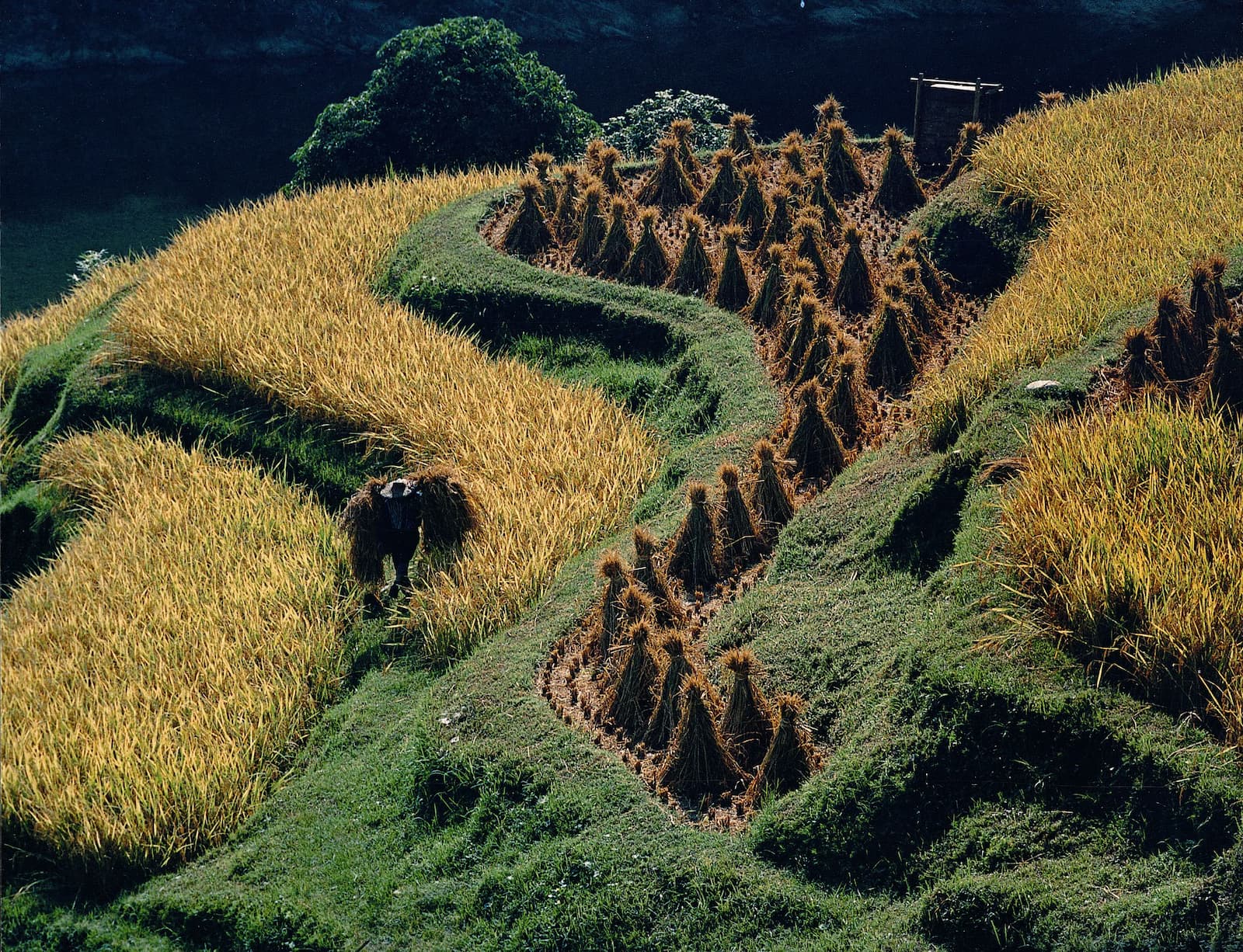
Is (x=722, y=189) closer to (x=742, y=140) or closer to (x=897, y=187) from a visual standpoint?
(x=742, y=140)

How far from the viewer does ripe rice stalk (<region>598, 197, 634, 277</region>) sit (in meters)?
12.9

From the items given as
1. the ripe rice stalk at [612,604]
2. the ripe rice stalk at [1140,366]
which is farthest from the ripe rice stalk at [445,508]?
the ripe rice stalk at [1140,366]

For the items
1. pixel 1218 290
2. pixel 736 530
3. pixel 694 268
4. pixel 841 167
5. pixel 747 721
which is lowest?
pixel 747 721

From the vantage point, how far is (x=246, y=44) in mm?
29859

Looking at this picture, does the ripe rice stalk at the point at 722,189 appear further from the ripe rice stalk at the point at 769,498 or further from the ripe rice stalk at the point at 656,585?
the ripe rice stalk at the point at 656,585

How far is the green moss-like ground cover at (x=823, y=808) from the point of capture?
5.11 metres

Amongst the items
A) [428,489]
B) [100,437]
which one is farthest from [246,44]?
[428,489]

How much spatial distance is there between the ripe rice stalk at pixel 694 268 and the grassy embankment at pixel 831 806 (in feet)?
14.0

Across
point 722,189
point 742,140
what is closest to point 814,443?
point 722,189

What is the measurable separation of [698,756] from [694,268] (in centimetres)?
688

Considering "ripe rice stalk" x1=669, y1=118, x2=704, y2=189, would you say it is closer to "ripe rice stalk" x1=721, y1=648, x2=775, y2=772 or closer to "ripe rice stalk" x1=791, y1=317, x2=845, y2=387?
"ripe rice stalk" x1=791, y1=317, x2=845, y2=387

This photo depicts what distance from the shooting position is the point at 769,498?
8.36 metres

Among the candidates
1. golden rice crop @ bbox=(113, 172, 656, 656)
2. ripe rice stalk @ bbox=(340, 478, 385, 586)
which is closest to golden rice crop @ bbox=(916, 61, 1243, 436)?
golden rice crop @ bbox=(113, 172, 656, 656)

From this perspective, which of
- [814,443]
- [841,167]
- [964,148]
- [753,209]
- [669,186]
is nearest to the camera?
[814,443]
